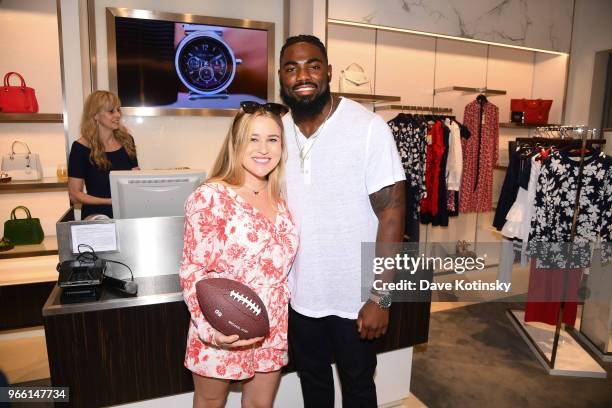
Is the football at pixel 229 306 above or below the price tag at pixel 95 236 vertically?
below

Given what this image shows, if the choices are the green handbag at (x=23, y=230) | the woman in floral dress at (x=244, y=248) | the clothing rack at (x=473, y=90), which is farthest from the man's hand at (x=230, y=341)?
the clothing rack at (x=473, y=90)

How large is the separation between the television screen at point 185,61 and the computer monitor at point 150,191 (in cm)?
185

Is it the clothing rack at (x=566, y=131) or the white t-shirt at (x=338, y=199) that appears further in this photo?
the clothing rack at (x=566, y=131)

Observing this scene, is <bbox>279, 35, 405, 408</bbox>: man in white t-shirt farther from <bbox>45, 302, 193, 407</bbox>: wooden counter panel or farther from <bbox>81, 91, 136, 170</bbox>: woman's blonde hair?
<bbox>81, 91, 136, 170</bbox>: woman's blonde hair

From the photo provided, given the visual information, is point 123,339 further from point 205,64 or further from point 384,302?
point 205,64

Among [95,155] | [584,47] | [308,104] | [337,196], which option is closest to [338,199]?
[337,196]

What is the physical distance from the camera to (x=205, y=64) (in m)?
3.64

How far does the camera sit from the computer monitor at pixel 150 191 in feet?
6.05

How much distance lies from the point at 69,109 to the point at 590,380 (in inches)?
160

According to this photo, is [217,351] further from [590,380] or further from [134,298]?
[590,380]

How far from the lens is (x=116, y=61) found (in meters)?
3.35

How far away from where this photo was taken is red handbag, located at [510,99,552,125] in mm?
4422

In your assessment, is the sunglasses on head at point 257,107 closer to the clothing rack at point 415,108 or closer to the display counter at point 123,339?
the display counter at point 123,339

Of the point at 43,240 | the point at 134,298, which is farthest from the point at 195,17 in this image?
the point at 134,298
